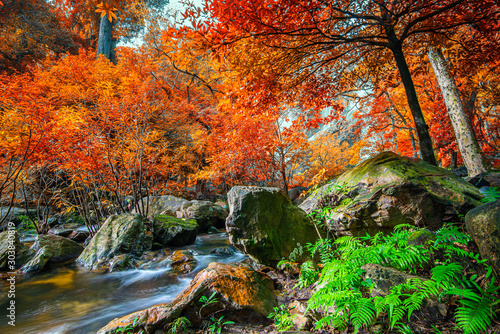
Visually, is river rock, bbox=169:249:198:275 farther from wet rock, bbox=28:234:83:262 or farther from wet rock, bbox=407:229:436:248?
wet rock, bbox=407:229:436:248

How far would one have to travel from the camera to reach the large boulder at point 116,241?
594 cm

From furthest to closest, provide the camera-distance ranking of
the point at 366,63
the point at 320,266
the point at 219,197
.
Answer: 1. the point at 219,197
2. the point at 366,63
3. the point at 320,266

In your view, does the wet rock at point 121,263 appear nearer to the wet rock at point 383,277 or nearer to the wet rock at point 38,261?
the wet rock at point 38,261

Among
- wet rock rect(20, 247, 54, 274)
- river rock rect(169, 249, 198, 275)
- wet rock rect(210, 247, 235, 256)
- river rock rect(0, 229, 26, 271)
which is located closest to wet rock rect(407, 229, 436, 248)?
river rock rect(169, 249, 198, 275)

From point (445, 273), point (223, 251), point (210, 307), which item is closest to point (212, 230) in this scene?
point (223, 251)

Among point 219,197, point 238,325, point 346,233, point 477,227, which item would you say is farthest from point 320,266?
point 219,197

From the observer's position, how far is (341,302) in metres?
1.88

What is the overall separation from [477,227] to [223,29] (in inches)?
146

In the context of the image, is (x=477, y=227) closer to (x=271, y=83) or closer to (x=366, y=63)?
(x=271, y=83)

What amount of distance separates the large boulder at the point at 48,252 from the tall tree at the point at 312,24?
281 inches

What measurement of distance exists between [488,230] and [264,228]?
303 centimetres

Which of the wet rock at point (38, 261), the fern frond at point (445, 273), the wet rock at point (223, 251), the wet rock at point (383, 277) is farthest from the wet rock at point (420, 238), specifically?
the wet rock at point (38, 261)

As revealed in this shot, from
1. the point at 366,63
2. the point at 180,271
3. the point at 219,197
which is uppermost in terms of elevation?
the point at 366,63

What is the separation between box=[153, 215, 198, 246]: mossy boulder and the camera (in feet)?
23.4
